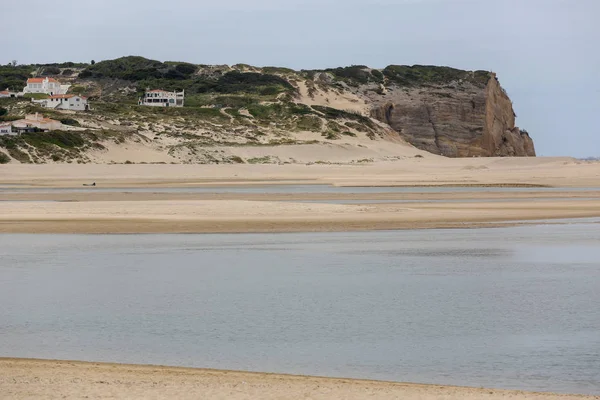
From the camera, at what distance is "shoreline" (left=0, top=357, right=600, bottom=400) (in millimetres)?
9328

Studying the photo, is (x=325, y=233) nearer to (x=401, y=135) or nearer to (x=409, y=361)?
(x=409, y=361)

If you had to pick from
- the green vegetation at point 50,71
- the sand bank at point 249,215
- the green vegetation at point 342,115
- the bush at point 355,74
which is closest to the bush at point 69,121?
the green vegetation at point 342,115

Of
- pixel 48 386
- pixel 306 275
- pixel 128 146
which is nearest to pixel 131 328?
pixel 48 386

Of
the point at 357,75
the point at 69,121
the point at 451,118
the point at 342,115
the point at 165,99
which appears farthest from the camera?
the point at 357,75

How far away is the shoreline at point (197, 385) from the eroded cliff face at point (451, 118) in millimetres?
100018

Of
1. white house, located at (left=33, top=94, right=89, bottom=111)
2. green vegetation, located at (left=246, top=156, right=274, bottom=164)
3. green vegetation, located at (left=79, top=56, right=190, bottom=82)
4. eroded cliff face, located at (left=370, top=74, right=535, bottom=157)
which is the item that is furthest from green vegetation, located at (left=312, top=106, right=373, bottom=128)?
green vegetation, located at (left=79, top=56, right=190, bottom=82)

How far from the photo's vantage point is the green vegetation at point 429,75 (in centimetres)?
12119

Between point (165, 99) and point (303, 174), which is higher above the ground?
point (165, 99)

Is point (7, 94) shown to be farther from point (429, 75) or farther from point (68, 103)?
point (429, 75)

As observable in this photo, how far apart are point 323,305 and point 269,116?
3441 inches

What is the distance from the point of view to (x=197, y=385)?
9773 mm

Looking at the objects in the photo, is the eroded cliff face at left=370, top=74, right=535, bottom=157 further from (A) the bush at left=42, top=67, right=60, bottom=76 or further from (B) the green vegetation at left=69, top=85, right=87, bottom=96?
(A) the bush at left=42, top=67, right=60, bottom=76

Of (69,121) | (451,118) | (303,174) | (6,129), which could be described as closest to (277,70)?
(451,118)

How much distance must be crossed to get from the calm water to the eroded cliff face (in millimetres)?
84971
